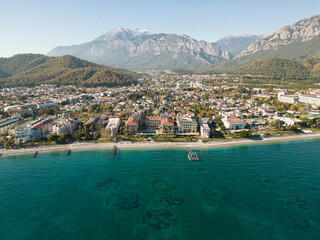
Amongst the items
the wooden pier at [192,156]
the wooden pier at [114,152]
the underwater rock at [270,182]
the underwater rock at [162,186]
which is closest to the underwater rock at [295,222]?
the underwater rock at [270,182]


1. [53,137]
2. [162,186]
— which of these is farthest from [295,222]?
[53,137]

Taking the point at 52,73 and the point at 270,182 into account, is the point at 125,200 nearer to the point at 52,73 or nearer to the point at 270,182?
the point at 270,182

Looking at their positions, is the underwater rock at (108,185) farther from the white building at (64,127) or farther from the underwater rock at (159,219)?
the white building at (64,127)

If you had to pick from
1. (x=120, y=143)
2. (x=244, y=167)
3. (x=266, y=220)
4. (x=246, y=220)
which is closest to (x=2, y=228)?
(x=120, y=143)

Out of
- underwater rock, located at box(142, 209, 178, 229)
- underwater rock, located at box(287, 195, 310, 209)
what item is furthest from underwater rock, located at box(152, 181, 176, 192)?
underwater rock, located at box(287, 195, 310, 209)

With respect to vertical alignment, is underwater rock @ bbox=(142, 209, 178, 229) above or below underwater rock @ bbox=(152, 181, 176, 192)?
below

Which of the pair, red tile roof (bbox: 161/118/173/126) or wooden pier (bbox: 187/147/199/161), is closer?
wooden pier (bbox: 187/147/199/161)

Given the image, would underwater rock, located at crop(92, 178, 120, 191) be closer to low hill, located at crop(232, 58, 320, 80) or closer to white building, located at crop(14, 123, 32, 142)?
white building, located at crop(14, 123, 32, 142)
